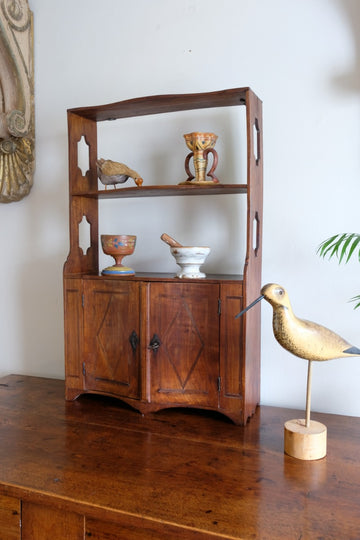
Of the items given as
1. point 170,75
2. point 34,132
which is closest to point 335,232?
point 170,75

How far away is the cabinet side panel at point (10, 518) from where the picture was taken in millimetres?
1119

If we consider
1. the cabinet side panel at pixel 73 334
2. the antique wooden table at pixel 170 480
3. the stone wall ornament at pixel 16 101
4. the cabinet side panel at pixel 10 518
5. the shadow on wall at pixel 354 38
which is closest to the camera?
Result: the antique wooden table at pixel 170 480

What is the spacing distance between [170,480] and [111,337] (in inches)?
23.0

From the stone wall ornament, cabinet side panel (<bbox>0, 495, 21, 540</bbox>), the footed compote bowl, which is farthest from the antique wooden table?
the stone wall ornament

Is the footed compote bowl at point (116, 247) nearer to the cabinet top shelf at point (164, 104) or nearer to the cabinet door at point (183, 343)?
the cabinet door at point (183, 343)

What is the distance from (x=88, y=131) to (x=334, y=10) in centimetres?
91

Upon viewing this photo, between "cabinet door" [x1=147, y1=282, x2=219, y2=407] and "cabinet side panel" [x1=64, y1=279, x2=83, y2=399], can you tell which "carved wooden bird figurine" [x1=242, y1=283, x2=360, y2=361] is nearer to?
"cabinet door" [x1=147, y1=282, x2=219, y2=407]

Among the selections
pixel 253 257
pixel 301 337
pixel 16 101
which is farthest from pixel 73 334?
pixel 16 101

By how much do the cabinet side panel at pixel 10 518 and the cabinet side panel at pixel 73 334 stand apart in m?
0.56

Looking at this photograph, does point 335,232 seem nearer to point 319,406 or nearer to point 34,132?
point 319,406

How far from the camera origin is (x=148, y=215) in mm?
1843

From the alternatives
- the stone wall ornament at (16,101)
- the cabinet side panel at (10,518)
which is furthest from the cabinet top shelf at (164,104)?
the cabinet side panel at (10,518)

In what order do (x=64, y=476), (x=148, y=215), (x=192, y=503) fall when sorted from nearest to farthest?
(x=192, y=503) < (x=64, y=476) < (x=148, y=215)

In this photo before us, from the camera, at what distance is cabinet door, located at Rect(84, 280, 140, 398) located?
61.0 inches
